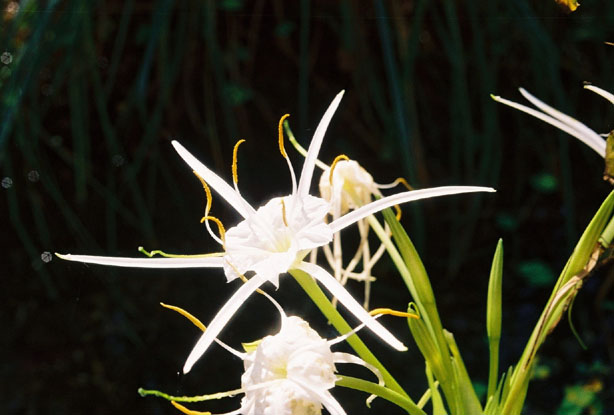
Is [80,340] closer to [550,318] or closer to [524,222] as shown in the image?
[524,222]

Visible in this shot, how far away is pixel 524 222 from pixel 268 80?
0.44 meters

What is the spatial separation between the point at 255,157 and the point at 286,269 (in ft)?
2.42

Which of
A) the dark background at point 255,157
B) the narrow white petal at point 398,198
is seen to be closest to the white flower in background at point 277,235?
the narrow white petal at point 398,198

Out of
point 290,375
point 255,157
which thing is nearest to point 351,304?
point 290,375

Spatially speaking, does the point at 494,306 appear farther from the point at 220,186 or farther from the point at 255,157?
the point at 255,157

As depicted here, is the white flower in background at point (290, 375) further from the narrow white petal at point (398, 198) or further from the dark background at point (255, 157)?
the dark background at point (255, 157)

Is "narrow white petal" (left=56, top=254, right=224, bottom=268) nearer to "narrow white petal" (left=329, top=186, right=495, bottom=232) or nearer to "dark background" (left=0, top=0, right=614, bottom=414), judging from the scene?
"narrow white petal" (left=329, top=186, right=495, bottom=232)

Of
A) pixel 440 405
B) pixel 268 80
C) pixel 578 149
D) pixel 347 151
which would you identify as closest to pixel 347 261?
pixel 347 151

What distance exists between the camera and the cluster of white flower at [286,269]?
23 cm

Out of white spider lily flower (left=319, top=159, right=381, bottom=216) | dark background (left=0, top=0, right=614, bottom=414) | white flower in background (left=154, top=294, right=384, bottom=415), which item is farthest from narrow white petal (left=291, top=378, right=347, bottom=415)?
dark background (left=0, top=0, right=614, bottom=414)

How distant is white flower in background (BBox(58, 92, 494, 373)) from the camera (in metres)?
0.25

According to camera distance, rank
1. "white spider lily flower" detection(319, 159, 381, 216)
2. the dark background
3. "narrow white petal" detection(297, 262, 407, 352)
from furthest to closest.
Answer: the dark background < "white spider lily flower" detection(319, 159, 381, 216) < "narrow white petal" detection(297, 262, 407, 352)

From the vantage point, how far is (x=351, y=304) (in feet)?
0.75

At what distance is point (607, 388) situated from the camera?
965 mm
